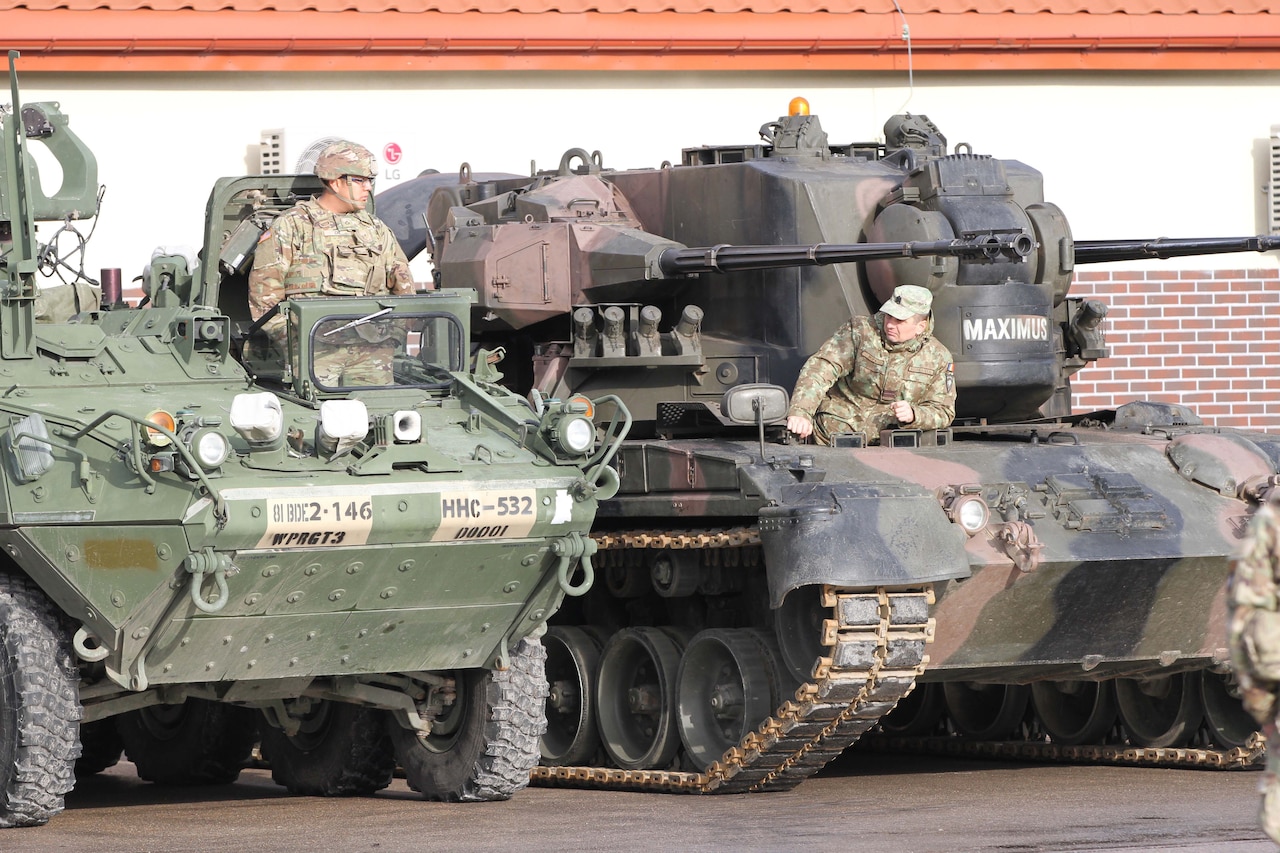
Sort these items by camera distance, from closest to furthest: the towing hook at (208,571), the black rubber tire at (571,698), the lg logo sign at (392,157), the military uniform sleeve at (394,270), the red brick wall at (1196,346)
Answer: the towing hook at (208,571) < the military uniform sleeve at (394,270) < the black rubber tire at (571,698) < the lg logo sign at (392,157) < the red brick wall at (1196,346)

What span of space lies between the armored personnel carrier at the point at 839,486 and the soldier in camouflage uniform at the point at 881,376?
0.21 meters

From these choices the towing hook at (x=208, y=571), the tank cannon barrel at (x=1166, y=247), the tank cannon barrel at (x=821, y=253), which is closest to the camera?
the towing hook at (x=208, y=571)

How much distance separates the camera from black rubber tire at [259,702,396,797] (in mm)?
10945

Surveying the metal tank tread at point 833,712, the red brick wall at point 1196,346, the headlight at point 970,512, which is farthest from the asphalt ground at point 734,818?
the red brick wall at point 1196,346

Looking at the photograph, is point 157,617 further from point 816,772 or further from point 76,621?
point 816,772

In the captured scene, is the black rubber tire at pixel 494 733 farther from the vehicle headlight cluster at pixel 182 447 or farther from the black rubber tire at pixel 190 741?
the vehicle headlight cluster at pixel 182 447

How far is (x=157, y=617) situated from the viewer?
9.12 meters

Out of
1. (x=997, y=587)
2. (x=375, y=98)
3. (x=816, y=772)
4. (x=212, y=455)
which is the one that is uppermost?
(x=375, y=98)

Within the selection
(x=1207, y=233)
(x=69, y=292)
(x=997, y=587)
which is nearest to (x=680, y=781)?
(x=997, y=587)

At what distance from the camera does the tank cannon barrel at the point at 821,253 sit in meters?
10.7

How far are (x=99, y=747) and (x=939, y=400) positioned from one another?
185 inches

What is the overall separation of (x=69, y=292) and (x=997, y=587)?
15.3ft

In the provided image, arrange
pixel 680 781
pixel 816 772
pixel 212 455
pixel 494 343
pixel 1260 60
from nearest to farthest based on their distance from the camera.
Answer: pixel 212 455, pixel 680 781, pixel 816 772, pixel 494 343, pixel 1260 60

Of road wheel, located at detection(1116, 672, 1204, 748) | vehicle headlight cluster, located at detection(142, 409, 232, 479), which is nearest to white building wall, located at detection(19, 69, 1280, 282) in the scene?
road wheel, located at detection(1116, 672, 1204, 748)
